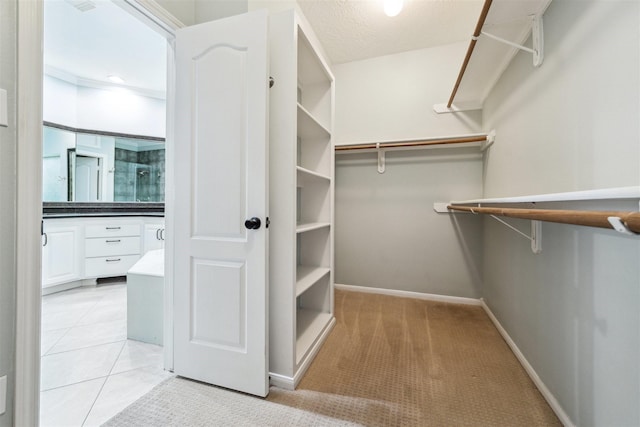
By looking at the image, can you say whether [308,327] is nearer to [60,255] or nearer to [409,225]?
[409,225]

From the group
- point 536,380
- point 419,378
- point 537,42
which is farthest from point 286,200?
point 536,380

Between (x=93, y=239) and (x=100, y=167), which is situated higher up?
(x=100, y=167)

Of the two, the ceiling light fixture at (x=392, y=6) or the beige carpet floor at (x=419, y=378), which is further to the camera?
the ceiling light fixture at (x=392, y=6)

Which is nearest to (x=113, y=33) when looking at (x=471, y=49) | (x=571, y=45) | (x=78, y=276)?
(x=78, y=276)

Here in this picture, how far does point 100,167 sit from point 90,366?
9.53ft

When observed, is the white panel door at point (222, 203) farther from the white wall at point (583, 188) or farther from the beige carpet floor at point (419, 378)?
the white wall at point (583, 188)

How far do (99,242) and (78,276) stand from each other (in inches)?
16.9

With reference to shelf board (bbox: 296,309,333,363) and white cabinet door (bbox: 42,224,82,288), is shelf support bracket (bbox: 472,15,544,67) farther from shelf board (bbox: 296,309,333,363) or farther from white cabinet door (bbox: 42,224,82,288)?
white cabinet door (bbox: 42,224,82,288)

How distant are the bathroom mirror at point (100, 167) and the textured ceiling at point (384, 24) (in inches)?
115

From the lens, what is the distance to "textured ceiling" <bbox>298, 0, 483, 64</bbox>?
2080 mm

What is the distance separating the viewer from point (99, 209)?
3.21 m

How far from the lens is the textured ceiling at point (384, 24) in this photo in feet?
6.82

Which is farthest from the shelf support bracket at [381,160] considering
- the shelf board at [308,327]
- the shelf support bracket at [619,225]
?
the shelf support bracket at [619,225]

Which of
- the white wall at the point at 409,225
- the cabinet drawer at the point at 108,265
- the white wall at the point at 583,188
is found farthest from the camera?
the cabinet drawer at the point at 108,265
